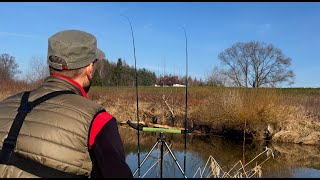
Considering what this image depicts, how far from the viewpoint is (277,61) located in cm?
3847

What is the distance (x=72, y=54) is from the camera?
1307mm

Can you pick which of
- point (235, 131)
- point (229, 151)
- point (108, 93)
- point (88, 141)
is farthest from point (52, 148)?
point (108, 93)

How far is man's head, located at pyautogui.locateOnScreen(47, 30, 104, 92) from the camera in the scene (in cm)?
131

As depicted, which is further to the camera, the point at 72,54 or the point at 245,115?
the point at 245,115

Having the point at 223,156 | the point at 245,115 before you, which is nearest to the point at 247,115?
the point at 245,115

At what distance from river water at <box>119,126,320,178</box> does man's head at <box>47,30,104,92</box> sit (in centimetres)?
520

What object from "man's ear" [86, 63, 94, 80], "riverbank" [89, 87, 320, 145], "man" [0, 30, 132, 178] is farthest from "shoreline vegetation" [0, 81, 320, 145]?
"man" [0, 30, 132, 178]

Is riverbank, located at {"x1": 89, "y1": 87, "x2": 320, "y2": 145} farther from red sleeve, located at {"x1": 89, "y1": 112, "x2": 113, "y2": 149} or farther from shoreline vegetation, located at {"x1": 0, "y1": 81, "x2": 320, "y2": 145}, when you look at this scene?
red sleeve, located at {"x1": 89, "y1": 112, "x2": 113, "y2": 149}

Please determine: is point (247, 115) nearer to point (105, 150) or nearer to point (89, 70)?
point (89, 70)

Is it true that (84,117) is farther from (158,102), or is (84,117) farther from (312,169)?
(158,102)

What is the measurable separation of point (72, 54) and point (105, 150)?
391 mm

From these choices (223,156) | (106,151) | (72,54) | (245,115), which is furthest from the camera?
(245,115)

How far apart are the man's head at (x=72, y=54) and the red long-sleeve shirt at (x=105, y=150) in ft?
0.78

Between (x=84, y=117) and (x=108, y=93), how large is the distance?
60.5ft
